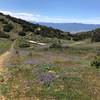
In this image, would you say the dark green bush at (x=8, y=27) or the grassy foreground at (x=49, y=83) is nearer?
the grassy foreground at (x=49, y=83)

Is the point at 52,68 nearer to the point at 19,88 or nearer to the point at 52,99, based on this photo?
the point at 19,88

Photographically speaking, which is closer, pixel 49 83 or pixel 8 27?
pixel 49 83

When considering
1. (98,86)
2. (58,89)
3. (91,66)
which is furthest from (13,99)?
(91,66)

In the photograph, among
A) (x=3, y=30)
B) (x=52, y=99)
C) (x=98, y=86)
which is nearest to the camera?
(x=52, y=99)

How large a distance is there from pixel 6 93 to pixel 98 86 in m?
5.23

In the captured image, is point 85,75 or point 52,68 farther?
point 52,68

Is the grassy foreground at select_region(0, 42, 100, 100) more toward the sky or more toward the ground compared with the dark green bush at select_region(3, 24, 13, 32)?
more toward the sky

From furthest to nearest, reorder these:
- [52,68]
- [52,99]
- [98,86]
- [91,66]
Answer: [91,66]
[52,68]
[98,86]
[52,99]

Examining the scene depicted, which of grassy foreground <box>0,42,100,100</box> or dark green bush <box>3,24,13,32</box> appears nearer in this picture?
grassy foreground <box>0,42,100,100</box>

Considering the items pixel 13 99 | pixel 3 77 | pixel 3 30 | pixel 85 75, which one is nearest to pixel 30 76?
pixel 3 77

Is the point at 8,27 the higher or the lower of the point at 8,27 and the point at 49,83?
the lower

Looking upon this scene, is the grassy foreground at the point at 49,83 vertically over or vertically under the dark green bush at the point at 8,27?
over

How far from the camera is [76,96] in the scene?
59.5 ft

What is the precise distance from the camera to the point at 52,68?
88.1ft
